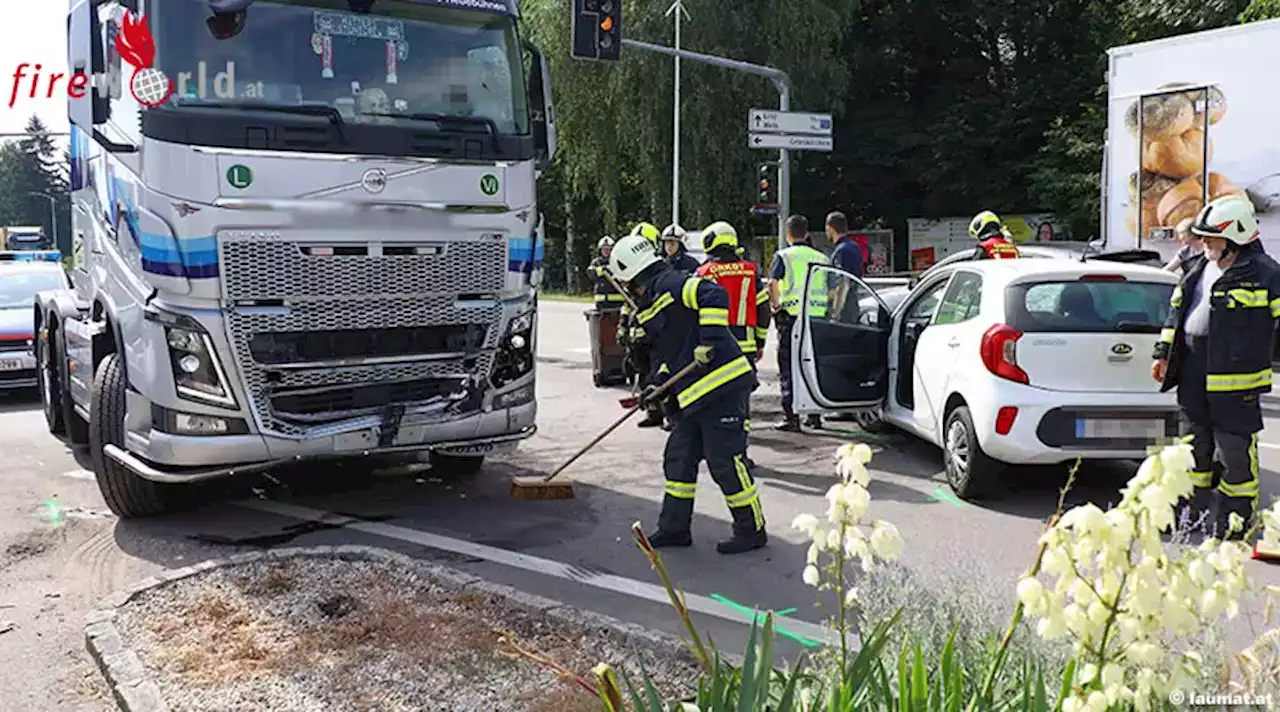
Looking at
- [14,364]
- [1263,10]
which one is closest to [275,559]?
[14,364]

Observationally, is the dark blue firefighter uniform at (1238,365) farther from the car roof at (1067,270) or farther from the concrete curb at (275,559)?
the concrete curb at (275,559)

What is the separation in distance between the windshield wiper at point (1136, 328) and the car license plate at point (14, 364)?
35.9 ft

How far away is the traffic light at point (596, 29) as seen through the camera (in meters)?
15.5

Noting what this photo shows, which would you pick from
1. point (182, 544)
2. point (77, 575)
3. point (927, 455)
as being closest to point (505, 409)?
point (182, 544)

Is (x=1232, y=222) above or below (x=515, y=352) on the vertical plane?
above

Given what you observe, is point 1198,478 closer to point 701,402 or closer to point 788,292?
point 701,402

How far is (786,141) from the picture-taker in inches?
642

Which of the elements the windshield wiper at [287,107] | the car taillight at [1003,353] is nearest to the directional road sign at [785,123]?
the car taillight at [1003,353]

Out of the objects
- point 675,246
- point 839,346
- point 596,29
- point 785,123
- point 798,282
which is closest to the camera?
point 839,346

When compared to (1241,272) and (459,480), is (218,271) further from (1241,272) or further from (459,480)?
(1241,272)

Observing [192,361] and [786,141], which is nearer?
[192,361]

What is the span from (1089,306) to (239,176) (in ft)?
16.0

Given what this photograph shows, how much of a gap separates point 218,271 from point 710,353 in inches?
101

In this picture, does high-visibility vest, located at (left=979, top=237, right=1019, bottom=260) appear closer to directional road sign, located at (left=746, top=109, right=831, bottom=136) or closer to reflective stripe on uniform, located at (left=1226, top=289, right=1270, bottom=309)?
reflective stripe on uniform, located at (left=1226, top=289, right=1270, bottom=309)
